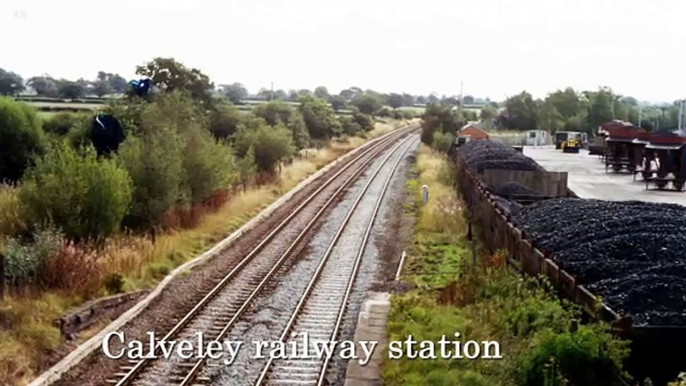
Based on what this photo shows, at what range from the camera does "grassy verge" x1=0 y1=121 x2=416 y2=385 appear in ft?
39.1

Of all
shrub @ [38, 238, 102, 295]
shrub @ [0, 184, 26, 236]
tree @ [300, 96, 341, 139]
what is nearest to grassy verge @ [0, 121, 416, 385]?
shrub @ [0, 184, 26, 236]

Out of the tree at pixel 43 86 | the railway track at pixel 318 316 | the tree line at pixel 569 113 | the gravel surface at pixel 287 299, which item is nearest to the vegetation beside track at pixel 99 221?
the gravel surface at pixel 287 299

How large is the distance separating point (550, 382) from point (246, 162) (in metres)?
27.6

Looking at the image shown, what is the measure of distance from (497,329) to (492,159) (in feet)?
72.2

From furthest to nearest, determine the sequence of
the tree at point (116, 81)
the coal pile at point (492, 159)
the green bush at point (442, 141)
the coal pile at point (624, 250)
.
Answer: the tree at point (116, 81)
the green bush at point (442, 141)
the coal pile at point (492, 159)
the coal pile at point (624, 250)

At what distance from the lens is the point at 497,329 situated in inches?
479

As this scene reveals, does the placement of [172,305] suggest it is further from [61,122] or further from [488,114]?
[488,114]

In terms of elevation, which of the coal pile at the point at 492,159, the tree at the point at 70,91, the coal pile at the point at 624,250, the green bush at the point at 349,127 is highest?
the tree at the point at 70,91

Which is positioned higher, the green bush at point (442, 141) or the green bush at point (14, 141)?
the green bush at point (14, 141)

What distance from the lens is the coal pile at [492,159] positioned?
1200 inches

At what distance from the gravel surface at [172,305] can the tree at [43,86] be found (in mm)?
97906

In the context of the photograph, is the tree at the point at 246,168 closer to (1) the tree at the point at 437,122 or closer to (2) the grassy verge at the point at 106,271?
(2) the grassy verge at the point at 106,271

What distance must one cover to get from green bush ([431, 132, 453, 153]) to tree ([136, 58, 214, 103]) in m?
17.4

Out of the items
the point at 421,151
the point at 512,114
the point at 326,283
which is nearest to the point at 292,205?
the point at 326,283
